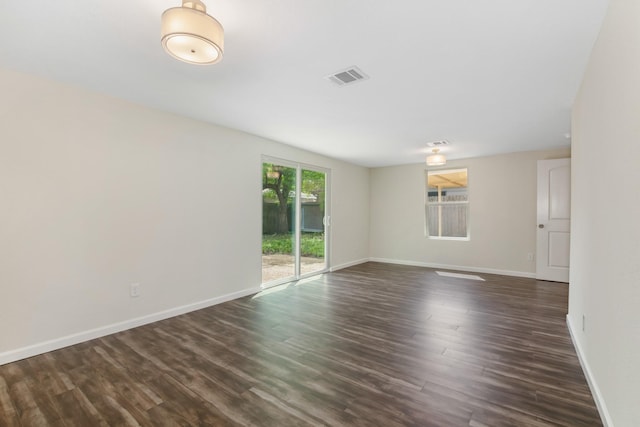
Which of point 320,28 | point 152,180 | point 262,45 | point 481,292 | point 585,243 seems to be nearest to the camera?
point 320,28

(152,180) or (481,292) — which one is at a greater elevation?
(152,180)

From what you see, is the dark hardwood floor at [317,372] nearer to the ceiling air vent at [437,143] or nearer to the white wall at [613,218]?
the white wall at [613,218]

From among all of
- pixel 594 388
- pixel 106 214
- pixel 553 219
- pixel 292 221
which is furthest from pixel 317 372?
pixel 553 219

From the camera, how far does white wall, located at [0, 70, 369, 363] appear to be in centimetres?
244

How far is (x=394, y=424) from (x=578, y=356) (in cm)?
187

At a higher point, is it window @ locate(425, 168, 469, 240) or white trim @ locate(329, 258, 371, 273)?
window @ locate(425, 168, 469, 240)

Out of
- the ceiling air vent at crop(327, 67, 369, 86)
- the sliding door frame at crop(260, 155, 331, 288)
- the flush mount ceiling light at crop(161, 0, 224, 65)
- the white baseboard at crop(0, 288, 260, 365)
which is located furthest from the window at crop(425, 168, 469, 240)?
the flush mount ceiling light at crop(161, 0, 224, 65)

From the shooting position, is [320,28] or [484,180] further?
[484,180]

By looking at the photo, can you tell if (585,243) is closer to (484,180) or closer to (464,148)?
(464,148)

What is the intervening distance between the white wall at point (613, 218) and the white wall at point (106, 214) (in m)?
3.72

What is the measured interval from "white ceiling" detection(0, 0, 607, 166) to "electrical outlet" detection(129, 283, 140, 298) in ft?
6.41

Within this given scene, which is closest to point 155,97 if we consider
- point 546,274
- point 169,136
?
point 169,136

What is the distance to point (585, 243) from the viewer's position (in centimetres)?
231

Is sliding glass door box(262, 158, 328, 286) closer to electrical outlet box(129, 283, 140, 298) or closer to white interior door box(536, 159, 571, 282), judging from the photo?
electrical outlet box(129, 283, 140, 298)
